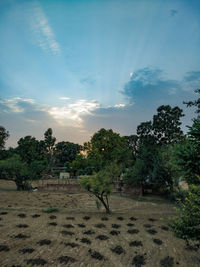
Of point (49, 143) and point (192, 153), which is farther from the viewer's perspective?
point (49, 143)

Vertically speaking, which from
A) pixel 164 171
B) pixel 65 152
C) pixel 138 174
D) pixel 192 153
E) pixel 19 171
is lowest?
pixel 19 171

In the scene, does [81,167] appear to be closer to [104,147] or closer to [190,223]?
[104,147]

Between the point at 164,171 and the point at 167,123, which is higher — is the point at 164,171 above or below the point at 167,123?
below

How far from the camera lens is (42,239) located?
8.89m

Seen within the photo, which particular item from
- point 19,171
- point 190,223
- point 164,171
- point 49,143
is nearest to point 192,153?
point 190,223

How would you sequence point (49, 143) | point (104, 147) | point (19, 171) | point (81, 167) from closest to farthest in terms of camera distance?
point (19, 171), point (104, 147), point (81, 167), point (49, 143)

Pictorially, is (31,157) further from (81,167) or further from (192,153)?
(192,153)

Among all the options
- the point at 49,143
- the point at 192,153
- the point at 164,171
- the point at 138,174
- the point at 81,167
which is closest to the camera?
the point at 192,153

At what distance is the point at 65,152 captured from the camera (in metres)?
68.7

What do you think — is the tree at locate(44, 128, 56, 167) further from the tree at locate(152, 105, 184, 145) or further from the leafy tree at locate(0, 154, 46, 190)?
the tree at locate(152, 105, 184, 145)

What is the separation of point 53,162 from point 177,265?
6018cm

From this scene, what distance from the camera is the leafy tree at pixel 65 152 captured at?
223 feet

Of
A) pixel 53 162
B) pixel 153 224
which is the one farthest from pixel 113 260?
pixel 53 162

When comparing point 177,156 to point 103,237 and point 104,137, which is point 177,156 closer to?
point 103,237
